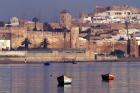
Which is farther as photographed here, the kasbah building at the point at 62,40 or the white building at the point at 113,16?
the white building at the point at 113,16

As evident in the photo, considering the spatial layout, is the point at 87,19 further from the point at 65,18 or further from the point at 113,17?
the point at 65,18

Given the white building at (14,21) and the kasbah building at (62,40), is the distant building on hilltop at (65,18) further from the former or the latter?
the kasbah building at (62,40)

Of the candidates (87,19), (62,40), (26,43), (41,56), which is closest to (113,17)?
(87,19)

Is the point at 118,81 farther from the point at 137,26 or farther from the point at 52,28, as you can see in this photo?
the point at 137,26

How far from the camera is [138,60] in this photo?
137750mm

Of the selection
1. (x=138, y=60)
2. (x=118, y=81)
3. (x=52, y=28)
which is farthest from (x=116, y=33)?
(x=118, y=81)

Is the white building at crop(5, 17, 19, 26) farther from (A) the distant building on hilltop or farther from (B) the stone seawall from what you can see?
(B) the stone seawall

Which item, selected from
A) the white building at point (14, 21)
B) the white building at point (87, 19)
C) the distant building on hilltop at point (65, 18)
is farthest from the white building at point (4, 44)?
the white building at point (87, 19)

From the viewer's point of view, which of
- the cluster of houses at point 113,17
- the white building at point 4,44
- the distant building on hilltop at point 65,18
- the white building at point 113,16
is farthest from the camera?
the white building at point 113,16

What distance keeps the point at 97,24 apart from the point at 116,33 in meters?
15.5

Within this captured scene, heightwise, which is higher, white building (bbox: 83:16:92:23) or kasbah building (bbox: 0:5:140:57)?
white building (bbox: 83:16:92:23)

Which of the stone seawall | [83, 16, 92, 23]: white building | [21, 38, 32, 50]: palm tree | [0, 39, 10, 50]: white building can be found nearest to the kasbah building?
[0, 39, 10, 50]: white building

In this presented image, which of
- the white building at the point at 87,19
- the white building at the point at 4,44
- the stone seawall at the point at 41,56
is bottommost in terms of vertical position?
the stone seawall at the point at 41,56

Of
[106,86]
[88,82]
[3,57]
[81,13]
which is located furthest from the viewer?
[81,13]
